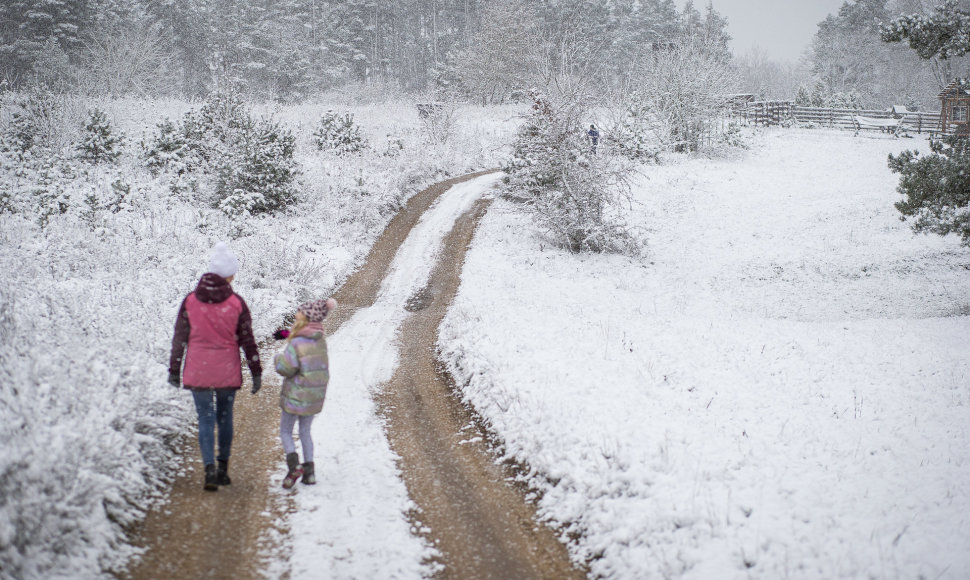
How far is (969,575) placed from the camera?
4578mm

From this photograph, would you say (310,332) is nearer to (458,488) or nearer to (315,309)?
(315,309)

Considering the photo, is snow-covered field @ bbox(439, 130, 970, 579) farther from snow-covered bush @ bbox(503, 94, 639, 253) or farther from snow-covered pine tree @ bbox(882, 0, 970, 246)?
snow-covered pine tree @ bbox(882, 0, 970, 246)

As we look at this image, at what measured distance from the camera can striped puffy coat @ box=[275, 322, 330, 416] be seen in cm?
586

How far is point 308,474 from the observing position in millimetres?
6156

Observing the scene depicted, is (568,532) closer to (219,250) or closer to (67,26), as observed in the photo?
(219,250)

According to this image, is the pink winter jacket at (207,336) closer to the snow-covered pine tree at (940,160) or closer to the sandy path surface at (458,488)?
the sandy path surface at (458,488)

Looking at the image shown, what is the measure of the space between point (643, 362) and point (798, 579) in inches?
206

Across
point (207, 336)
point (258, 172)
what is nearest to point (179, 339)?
point (207, 336)

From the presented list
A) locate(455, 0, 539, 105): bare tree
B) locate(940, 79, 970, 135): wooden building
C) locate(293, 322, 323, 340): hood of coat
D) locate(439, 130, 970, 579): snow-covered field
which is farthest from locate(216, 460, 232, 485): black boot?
locate(940, 79, 970, 135): wooden building

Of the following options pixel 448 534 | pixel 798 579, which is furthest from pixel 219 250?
pixel 798 579

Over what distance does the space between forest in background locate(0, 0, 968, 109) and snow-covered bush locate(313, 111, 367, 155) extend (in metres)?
6.29

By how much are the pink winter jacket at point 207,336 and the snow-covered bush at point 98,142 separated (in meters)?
17.2

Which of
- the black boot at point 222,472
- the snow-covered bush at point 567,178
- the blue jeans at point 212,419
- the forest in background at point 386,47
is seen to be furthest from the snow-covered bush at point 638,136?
the black boot at point 222,472

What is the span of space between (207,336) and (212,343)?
3.4 inches
